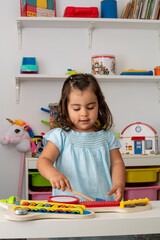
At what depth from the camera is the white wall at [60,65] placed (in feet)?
8.84

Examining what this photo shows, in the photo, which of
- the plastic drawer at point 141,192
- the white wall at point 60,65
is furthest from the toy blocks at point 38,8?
the plastic drawer at point 141,192

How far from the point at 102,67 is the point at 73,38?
1.21 feet

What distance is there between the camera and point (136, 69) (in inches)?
112

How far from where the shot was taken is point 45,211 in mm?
743

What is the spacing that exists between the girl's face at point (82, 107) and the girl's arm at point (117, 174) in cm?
15

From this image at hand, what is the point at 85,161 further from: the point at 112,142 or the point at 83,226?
the point at 83,226

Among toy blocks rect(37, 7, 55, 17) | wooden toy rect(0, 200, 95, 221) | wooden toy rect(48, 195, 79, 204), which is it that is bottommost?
wooden toy rect(48, 195, 79, 204)

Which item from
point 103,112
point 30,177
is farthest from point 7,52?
point 103,112

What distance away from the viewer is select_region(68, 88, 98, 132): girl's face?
1.17 meters

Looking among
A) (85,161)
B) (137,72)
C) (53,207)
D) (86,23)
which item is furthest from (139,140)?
(53,207)

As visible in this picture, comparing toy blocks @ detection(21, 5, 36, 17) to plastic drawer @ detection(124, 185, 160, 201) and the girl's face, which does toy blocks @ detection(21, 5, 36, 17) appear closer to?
plastic drawer @ detection(124, 185, 160, 201)

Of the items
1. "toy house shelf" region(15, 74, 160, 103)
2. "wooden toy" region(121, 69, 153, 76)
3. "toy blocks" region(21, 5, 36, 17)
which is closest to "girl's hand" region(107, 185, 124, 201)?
"toy house shelf" region(15, 74, 160, 103)

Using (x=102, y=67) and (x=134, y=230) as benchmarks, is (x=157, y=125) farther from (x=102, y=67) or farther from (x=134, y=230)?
(x=134, y=230)

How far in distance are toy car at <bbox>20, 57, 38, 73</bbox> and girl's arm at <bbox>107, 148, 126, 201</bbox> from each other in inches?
57.7
